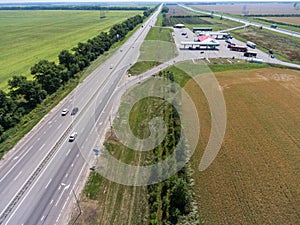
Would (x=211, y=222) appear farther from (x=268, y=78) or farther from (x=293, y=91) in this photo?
(x=268, y=78)

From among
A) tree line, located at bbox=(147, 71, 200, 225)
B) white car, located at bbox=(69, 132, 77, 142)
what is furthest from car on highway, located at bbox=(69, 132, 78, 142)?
tree line, located at bbox=(147, 71, 200, 225)

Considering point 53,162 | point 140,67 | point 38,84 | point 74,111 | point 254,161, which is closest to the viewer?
point 254,161

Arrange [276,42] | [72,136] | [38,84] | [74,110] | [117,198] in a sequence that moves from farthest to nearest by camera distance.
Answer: [276,42] < [38,84] < [74,110] < [72,136] < [117,198]

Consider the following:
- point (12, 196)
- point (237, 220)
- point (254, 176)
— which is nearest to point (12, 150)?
point (12, 196)

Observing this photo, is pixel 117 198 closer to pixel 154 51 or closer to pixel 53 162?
pixel 53 162

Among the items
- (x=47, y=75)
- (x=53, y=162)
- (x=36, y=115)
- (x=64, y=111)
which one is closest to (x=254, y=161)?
(x=53, y=162)

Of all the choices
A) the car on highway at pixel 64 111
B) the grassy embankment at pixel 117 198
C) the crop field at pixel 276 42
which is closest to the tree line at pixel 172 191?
the grassy embankment at pixel 117 198

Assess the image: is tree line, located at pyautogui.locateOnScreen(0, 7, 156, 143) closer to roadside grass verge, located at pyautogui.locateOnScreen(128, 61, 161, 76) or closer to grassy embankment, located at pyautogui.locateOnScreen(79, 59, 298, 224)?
roadside grass verge, located at pyautogui.locateOnScreen(128, 61, 161, 76)
